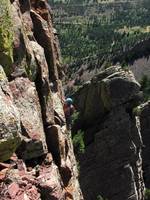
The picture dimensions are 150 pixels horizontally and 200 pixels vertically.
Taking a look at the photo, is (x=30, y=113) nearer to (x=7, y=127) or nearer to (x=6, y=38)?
(x=6, y=38)

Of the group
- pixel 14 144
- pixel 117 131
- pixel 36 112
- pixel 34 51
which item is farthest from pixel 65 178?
pixel 117 131

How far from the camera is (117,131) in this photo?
289 feet

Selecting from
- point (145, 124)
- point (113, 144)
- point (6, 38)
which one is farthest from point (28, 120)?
point (145, 124)

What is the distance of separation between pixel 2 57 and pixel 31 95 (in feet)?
12.8

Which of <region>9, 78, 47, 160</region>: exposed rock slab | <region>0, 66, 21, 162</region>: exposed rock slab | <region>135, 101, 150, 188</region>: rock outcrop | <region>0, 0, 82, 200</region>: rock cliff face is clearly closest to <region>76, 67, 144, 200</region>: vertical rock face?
<region>135, 101, 150, 188</region>: rock outcrop

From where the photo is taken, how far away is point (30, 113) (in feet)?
123

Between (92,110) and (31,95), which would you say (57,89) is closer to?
(31,95)

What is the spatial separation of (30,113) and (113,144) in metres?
52.0

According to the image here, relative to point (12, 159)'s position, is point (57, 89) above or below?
below

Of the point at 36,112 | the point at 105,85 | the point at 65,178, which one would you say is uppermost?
the point at 36,112

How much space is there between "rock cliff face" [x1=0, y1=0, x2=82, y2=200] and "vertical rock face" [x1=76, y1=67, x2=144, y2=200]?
1442 inches

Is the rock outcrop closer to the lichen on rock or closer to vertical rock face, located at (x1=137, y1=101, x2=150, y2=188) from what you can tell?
vertical rock face, located at (x1=137, y1=101, x2=150, y2=188)

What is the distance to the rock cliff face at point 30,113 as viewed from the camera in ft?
100

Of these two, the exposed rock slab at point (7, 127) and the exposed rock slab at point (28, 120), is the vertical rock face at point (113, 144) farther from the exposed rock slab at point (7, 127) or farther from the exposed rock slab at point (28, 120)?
the exposed rock slab at point (7, 127)
